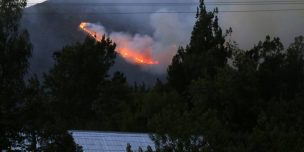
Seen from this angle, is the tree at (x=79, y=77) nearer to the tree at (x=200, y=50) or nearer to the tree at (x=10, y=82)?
the tree at (x=200, y=50)

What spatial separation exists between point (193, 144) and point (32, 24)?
141m

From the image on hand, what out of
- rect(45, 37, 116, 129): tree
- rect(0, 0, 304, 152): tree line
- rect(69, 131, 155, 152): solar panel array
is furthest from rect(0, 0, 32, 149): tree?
rect(45, 37, 116, 129): tree

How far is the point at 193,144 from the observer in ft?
48.2

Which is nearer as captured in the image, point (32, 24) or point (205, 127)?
point (205, 127)

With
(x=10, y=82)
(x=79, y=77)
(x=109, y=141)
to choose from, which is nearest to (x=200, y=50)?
(x=79, y=77)

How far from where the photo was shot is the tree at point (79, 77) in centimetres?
5584

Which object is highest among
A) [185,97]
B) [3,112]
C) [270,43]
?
[270,43]

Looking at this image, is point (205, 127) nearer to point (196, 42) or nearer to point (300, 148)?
point (300, 148)

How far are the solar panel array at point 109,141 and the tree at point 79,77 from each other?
23326 mm

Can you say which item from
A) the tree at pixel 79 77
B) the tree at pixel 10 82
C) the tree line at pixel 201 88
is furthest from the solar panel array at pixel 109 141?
the tree at pixel 79 77

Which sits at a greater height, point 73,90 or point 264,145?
point 73,90

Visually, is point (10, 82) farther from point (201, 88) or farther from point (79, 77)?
point (79, 77)

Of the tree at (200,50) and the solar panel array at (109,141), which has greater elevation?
the tree at (200,50)

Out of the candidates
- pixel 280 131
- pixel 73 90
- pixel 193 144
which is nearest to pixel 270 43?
pixel 73 90
